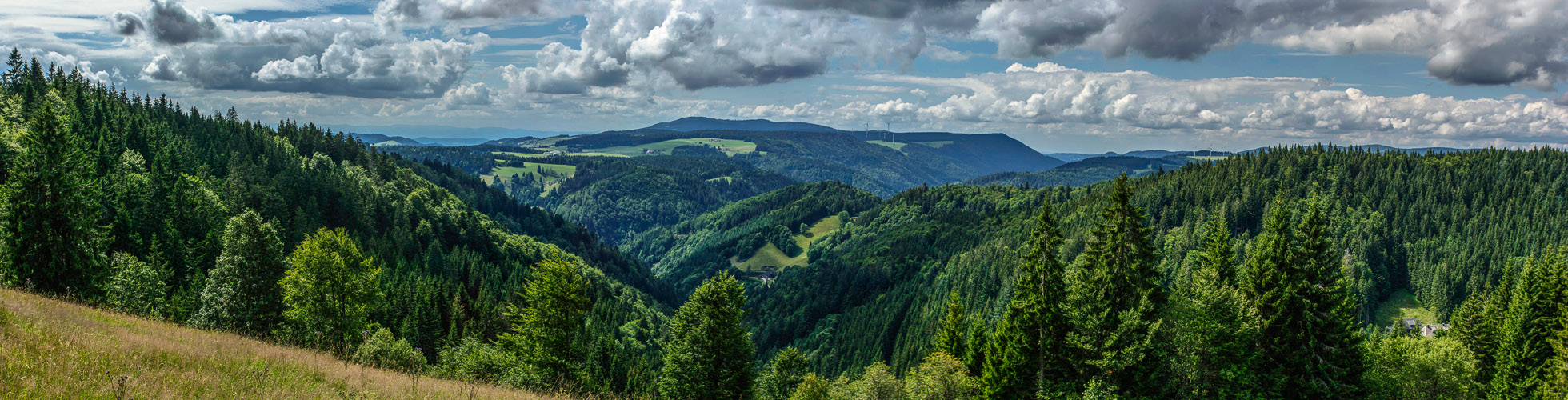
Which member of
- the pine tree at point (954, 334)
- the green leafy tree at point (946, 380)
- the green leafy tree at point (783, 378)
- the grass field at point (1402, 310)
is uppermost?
the pine tree at point (954, 334)

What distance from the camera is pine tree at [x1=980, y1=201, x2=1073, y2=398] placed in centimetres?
3941

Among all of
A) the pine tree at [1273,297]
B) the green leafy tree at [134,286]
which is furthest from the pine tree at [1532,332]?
the green leafy tree at [134,286]

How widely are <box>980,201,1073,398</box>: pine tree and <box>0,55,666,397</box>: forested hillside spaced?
23645mm

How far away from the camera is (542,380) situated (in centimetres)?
4075

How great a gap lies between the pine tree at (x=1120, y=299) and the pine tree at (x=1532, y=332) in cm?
2567

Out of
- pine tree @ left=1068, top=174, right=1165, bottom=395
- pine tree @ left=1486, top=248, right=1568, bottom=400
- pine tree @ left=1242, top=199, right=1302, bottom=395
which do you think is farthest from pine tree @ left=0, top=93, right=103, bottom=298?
pine tree @ left=1486, top=248, right=1568, bottom=400

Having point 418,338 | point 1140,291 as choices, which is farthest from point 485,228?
point 1140,291

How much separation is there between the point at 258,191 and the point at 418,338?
144ft

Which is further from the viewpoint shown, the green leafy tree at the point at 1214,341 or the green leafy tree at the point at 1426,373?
the green leafy tree at the point at 1426,373

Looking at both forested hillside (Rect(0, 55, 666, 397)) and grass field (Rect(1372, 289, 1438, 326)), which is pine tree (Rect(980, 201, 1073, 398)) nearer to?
forested hillside (Rect(0, 55, 666, 397))

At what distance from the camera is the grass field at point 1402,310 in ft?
515

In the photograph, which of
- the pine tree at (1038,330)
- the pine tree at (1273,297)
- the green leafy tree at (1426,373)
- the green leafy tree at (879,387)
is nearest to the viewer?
the pine tree at (1273,297)

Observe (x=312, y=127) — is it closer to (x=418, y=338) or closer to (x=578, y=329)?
(x=418, y=338)

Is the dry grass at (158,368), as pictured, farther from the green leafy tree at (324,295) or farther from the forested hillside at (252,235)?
the green leafy tree at (324,295)
